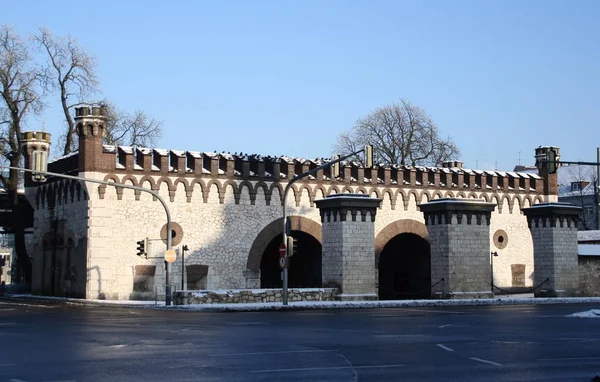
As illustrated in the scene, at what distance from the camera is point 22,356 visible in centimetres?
1456

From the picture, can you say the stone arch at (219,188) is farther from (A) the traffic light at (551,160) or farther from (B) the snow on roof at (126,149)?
(A) the traffic light at (551,160)

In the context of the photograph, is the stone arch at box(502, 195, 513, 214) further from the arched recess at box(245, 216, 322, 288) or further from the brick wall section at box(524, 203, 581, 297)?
the arched recess at box(245, 216, 322, 288)

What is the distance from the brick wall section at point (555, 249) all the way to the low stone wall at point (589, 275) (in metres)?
2.14

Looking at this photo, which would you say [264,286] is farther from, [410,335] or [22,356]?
[22,356]

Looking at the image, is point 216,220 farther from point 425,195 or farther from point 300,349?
point 300,349

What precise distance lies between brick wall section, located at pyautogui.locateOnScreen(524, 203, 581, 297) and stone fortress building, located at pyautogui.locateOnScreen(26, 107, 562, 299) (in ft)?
9.27

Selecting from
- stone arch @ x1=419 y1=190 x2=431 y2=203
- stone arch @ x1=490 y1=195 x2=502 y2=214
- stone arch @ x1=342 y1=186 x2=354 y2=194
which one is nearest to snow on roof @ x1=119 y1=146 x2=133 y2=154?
stone arch @ x1=342 y1=186 x2=354 y2=194

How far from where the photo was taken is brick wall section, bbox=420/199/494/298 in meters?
38.1

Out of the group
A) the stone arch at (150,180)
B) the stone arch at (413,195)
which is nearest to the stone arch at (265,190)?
the stone arch at (150,180)

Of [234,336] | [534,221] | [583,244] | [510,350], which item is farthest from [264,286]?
[510,350]

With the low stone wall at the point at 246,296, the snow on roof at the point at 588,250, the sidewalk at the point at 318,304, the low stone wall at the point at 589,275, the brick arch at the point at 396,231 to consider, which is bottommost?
the sidewalk at the point at 318,304

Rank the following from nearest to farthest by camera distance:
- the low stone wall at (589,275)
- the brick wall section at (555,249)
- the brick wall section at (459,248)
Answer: the brick wall section at (459,248)
the brick wall section at (555,249)
the low stone wall at (589,275)

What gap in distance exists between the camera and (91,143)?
3797 centimetres

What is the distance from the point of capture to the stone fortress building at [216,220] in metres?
38.3
